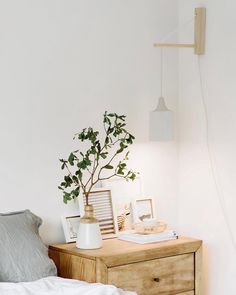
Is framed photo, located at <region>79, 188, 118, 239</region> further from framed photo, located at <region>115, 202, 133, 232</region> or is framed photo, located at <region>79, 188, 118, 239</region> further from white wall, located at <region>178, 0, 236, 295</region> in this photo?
white wall, located at <region>178, 0, 236, 295</region>

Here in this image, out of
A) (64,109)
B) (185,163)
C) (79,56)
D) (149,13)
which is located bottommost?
(185,163)

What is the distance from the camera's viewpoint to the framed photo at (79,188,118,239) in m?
3.31

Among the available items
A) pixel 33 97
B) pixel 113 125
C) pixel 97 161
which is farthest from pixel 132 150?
pixel 33 97

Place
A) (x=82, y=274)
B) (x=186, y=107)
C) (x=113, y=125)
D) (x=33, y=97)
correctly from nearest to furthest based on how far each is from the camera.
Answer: (x=82, y=274) → (x=33, y=97) → (x=113, y=125) → (x=186, y=107)

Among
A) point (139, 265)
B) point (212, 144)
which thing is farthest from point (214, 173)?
point (139, 265)

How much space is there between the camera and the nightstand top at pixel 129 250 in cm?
291

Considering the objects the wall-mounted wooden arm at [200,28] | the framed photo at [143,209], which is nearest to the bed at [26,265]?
the framed photo at [143,209]

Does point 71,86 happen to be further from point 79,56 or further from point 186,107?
point 186,107

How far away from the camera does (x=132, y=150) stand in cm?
355

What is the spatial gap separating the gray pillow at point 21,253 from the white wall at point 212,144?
1114 millimetres

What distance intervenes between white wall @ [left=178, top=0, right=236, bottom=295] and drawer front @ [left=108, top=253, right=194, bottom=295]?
0.28 m

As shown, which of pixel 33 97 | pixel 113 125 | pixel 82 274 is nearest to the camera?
pixel 82 274

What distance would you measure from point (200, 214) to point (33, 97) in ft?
3.92

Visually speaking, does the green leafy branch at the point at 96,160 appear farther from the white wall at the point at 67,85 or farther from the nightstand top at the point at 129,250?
the nightstand top at the point at 129,250
